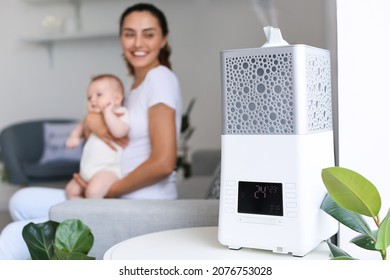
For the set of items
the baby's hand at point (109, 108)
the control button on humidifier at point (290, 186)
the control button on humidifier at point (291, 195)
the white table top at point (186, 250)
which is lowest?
the white table top at point (186, 250)

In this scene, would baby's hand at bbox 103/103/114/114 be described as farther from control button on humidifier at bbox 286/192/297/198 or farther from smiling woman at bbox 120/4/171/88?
control button on humidifier at bbox 286/192/297/198

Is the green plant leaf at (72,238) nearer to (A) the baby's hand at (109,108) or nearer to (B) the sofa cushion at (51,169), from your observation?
(A) the baby's hand at (109,108)

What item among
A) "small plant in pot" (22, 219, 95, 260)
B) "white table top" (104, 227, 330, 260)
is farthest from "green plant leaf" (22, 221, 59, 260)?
"white table top" (104, 227, 330, 260)

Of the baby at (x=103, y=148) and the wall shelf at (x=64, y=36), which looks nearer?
the baby at (x=103, y=148)

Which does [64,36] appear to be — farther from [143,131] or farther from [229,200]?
[229,200]

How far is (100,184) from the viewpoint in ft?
5.55

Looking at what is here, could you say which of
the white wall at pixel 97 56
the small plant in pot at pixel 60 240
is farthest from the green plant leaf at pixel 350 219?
the white wall at pixel 97 56

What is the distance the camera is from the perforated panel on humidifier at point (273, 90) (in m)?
0.96

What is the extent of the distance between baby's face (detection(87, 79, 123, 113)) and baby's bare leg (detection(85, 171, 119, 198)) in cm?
21

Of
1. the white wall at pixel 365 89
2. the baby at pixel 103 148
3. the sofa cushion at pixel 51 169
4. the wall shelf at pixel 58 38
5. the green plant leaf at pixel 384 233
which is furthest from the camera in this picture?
the wall shelf at pixel 58 38

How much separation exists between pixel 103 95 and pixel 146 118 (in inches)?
7.6

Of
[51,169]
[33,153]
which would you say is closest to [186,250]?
[51,169]

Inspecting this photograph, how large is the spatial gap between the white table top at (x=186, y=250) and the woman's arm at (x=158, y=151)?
0.38 meters

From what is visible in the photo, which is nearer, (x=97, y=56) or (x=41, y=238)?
(x=41, y=238)
